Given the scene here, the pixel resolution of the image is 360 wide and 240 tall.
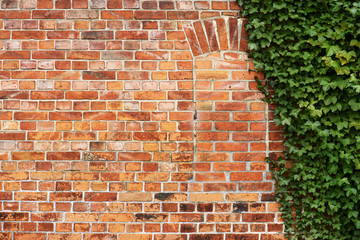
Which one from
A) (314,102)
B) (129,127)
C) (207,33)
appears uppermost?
(207,33)

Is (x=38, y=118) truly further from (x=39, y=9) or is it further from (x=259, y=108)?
(x=259, y=108)

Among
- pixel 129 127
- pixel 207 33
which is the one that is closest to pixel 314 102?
pixel 207 33

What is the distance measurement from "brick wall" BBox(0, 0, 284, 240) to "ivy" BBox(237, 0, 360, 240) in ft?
0.53

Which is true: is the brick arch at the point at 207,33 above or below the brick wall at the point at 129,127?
above

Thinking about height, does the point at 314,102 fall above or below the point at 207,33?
below

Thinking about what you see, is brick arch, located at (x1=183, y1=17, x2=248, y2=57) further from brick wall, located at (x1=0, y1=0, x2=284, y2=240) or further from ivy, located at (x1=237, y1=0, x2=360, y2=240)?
ivy, located at (x1=237, y1=0, x2=360, y2=240)

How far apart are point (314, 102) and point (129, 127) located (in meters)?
1.57

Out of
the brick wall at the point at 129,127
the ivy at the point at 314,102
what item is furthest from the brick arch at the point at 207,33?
the ivy at the point at 314,102

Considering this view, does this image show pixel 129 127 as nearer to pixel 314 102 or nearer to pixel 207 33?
pixel 207 33

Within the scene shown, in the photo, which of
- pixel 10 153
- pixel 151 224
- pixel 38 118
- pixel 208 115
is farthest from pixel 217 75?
pixel 10 153

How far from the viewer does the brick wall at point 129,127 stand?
8.20 ft

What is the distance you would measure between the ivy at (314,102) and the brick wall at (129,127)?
160mm

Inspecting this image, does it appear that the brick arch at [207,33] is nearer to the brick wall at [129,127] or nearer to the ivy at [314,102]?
the brick wall at [129,127]

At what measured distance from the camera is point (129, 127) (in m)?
2.51
